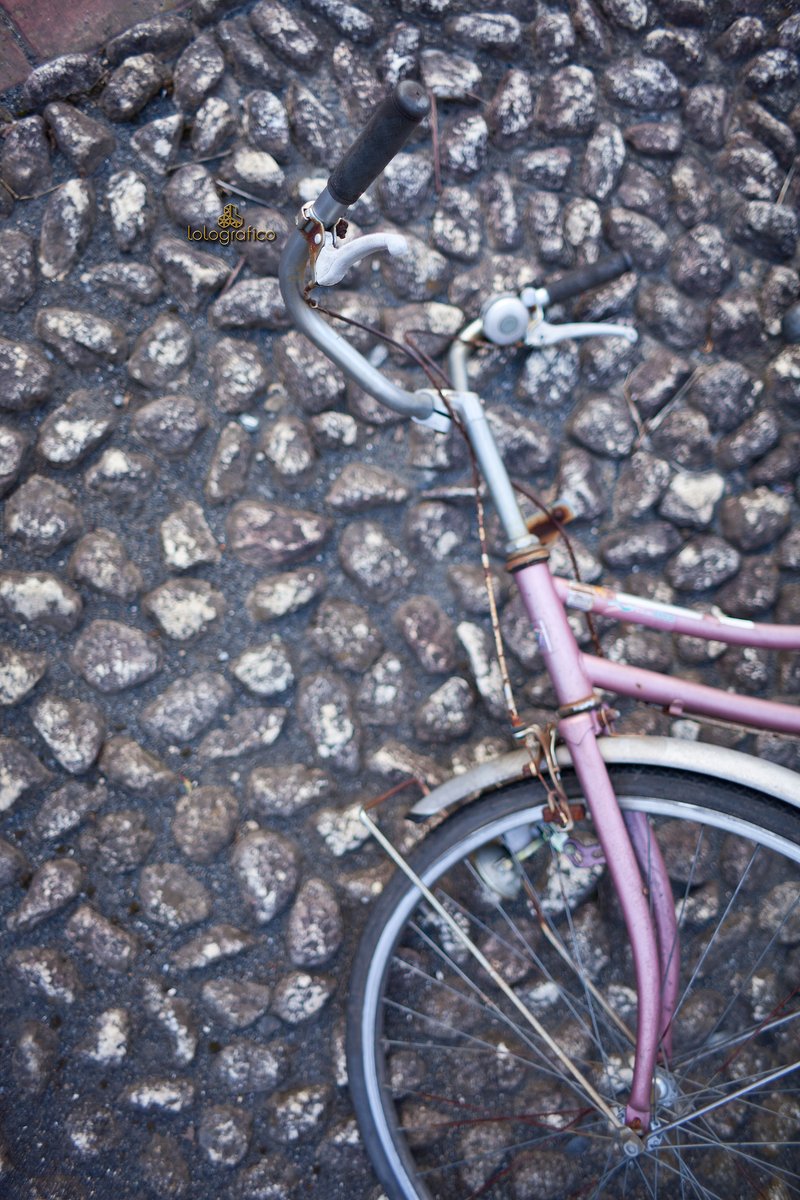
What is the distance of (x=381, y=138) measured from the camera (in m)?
1.08

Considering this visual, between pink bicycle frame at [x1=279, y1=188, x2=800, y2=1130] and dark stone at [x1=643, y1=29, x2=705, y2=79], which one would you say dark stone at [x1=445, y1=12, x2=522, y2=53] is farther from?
pink bicycle frame at [x1=279, y1=188, x2=800, y2=1130]

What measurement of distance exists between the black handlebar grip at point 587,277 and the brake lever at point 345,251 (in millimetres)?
562

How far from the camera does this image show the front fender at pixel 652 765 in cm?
144

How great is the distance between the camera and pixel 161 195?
181 cm

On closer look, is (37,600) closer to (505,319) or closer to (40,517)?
(40,517)

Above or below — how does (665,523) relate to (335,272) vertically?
below

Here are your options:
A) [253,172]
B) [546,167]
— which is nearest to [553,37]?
[546,167]

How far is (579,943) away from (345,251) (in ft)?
4.59

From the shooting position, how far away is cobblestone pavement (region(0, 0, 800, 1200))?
167 cm

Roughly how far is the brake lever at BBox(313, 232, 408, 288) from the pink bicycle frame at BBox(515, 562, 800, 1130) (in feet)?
1.96

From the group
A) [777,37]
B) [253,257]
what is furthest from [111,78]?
[777,37]

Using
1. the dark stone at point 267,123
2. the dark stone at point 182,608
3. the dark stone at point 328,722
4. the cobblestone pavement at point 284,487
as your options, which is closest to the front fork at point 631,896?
the cobblestone pavement at point 284,487

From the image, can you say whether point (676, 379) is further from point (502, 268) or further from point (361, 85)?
point (361, 85)

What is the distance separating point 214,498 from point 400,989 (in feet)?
3.54
